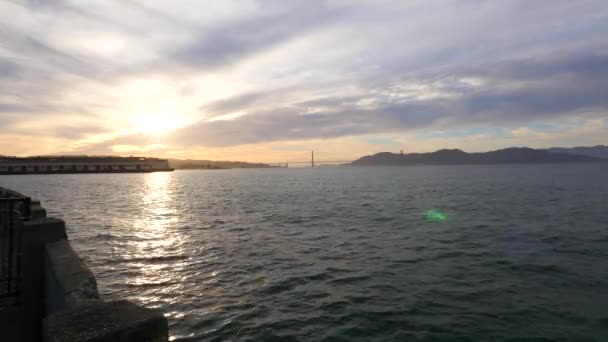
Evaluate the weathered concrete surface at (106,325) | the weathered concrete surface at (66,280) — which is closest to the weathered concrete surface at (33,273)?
the weathered concrete surface at (66,280)

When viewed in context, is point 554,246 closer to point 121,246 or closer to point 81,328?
point 81,328

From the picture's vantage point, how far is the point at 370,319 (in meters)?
9.56

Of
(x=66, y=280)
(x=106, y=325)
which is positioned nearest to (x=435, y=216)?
(x=66, y=280)

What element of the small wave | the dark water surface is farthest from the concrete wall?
the small wave

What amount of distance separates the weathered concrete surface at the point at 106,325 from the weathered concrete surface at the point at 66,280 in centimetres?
110

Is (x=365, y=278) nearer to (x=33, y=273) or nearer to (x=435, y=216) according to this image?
(x=33, y=273)

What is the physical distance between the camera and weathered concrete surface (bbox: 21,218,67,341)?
23.4 ft

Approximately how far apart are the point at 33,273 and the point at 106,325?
5.55m

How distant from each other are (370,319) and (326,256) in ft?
22.7

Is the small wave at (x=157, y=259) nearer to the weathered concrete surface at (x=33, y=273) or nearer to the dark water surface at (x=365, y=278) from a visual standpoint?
the dark water surface at (x=365, y=278)

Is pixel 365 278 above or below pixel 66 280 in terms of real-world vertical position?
below

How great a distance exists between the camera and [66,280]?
5.50m

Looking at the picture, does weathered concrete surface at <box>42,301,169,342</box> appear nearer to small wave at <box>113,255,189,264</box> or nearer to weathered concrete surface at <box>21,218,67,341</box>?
weathered concrete surface at <box>21,218,67,341</box>

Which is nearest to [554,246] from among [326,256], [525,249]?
[525,249]
